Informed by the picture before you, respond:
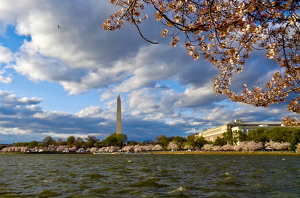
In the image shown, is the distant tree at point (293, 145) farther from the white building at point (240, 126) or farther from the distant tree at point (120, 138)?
the distant tree at point (120, 138)

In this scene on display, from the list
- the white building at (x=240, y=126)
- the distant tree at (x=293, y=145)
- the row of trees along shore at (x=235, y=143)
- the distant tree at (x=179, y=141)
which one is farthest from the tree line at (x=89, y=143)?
the distant tree at (x=293, y=145)

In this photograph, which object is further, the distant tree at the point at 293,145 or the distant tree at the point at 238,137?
the distant tree at the point at 238,137

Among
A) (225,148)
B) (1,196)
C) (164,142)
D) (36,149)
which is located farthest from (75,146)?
(1,196)

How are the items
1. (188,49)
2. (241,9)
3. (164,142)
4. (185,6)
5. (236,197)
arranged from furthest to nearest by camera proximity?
(164,142) < (236,197) < (188,49) < (185,6) < (241,9)

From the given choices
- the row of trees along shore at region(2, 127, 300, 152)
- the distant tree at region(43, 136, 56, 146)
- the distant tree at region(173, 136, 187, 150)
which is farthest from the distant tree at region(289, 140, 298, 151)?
the distant tree at region(43, 136, 56, 146)

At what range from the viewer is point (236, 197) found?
13.1 m

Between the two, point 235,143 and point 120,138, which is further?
point 120,138

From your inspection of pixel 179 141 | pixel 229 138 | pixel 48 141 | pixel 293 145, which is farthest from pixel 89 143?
pixel 293 145

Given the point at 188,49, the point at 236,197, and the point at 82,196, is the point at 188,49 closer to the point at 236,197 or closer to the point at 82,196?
the point at 236,197

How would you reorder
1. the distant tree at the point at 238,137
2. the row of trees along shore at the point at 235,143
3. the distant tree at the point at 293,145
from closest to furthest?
the distant tree at the point at 293,145 → the row of trees along shore at the point at 235,143 → the distant tree at the point at 238,137

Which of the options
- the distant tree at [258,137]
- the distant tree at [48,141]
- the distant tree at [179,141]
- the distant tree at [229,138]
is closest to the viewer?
the distant tree at [258,137]

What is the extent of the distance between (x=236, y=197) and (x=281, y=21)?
10.5 m

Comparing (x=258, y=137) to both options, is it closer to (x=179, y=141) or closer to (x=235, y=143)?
(x=235, y=143)

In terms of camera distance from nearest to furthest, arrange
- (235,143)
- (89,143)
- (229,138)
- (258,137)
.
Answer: (258,137)
(235,143)
(229,138)
(89,143)
